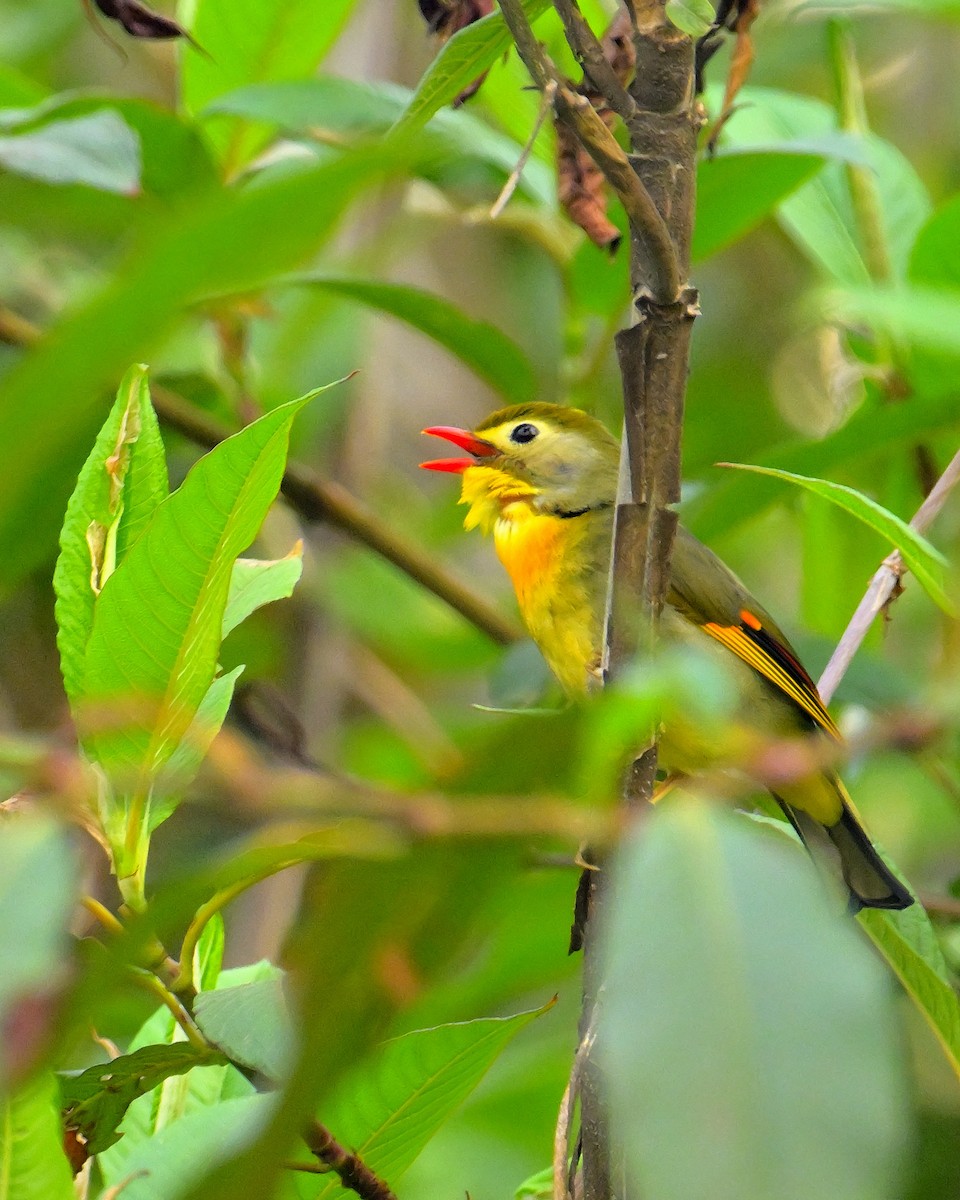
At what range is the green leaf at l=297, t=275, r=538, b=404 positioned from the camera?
2523 mm

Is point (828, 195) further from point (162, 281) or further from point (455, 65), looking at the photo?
point (162, 281)

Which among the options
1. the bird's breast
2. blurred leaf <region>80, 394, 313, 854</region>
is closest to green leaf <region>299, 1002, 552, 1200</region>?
blurred leaf <region>80, 394, 313, 854</region>

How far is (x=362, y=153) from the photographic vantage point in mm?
600

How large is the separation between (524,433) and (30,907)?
2.31 meters

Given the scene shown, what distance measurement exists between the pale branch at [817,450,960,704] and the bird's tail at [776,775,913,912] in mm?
267

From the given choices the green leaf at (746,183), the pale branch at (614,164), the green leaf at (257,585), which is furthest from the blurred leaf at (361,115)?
the pale branch at (614,164)

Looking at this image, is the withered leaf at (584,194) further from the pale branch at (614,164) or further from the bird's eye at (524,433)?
the bird's eye at (524,433)

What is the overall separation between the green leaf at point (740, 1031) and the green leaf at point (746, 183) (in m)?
1.87

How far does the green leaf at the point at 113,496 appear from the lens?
4.40ft

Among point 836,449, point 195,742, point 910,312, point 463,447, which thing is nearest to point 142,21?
point 195,742

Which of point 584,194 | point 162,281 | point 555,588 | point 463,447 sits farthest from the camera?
point 463,447

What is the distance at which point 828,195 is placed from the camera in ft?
9.10

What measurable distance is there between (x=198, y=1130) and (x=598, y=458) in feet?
6.01

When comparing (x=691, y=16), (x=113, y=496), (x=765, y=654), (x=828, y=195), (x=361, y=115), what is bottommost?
(x=765, y=654)
